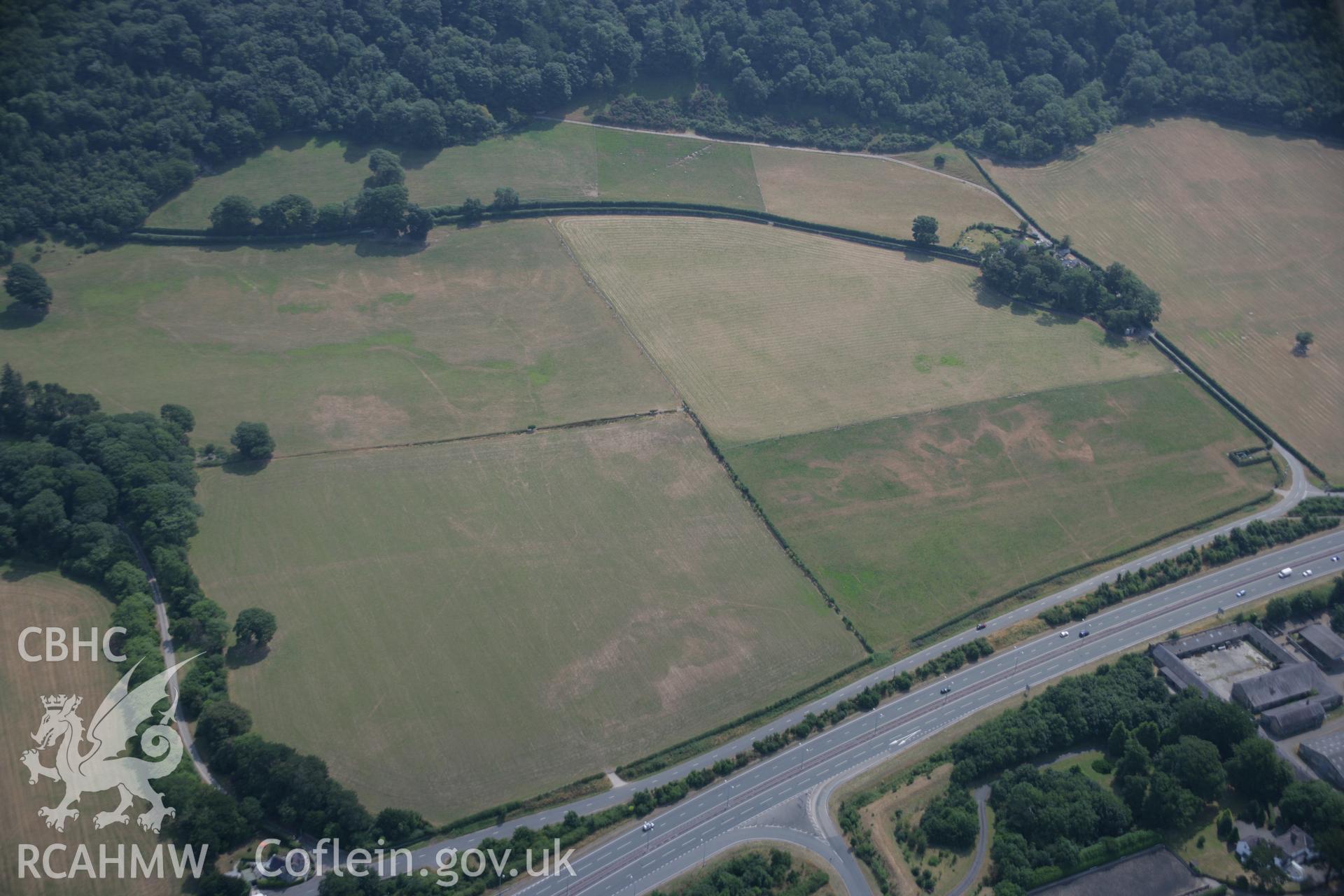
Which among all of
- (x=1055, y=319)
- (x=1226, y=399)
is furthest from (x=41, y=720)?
(x=1226, y=399)

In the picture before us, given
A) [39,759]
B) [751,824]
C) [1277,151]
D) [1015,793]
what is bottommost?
[39,759]

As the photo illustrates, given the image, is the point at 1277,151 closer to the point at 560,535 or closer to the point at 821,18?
the point at 821,18

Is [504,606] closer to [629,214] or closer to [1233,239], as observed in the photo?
[629,214]

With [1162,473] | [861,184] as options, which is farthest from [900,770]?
[861,184]

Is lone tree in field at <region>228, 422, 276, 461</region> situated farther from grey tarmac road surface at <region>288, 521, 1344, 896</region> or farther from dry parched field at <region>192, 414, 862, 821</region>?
grey tarmac road surface at <region>288, 521, 1344, 896</region>

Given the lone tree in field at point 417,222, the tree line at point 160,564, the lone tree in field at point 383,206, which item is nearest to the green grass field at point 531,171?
the lone tree in field at point 417,222

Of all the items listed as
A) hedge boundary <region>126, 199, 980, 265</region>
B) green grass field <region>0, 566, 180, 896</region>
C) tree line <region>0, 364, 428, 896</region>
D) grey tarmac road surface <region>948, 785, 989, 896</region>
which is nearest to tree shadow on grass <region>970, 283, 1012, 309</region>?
hedge boundary <region>126, 199, 980, 265</region>

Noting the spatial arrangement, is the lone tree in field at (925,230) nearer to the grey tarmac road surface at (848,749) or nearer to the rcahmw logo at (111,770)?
the grey tarmac road surface at (848,749)
